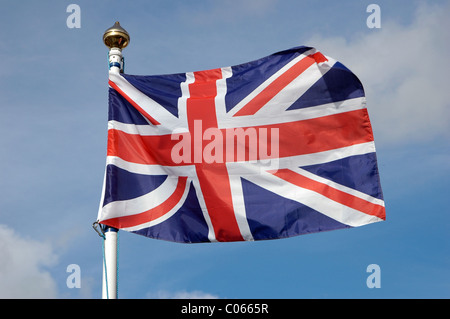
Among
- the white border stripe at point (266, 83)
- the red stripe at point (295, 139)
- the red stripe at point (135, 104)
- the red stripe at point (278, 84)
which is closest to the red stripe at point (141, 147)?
the red stripe at point (295, 139)

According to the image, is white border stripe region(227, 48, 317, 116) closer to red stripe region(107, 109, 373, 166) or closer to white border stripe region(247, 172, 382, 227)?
red stripe region(107, 109, 373, 166)

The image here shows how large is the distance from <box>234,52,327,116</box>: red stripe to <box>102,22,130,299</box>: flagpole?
98.5 inches

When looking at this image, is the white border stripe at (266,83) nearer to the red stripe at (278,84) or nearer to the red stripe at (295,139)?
the red stripe at (278,84)

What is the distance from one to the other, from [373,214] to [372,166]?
0.90m

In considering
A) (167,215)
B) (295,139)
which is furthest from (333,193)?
(167,215)

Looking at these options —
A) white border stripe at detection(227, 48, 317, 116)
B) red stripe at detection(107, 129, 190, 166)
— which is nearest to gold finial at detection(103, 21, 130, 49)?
red stripe at detection(107, 129, 190, 166)

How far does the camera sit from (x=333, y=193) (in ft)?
40.2

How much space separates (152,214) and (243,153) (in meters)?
2.05

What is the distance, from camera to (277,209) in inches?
480

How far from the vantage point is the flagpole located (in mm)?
10781

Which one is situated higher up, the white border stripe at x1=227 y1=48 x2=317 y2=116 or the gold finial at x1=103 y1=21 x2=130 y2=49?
the gold finial at x1=103 y1=21 x2=130 y2=49

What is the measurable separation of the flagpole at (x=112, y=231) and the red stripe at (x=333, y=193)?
320 centimetres
